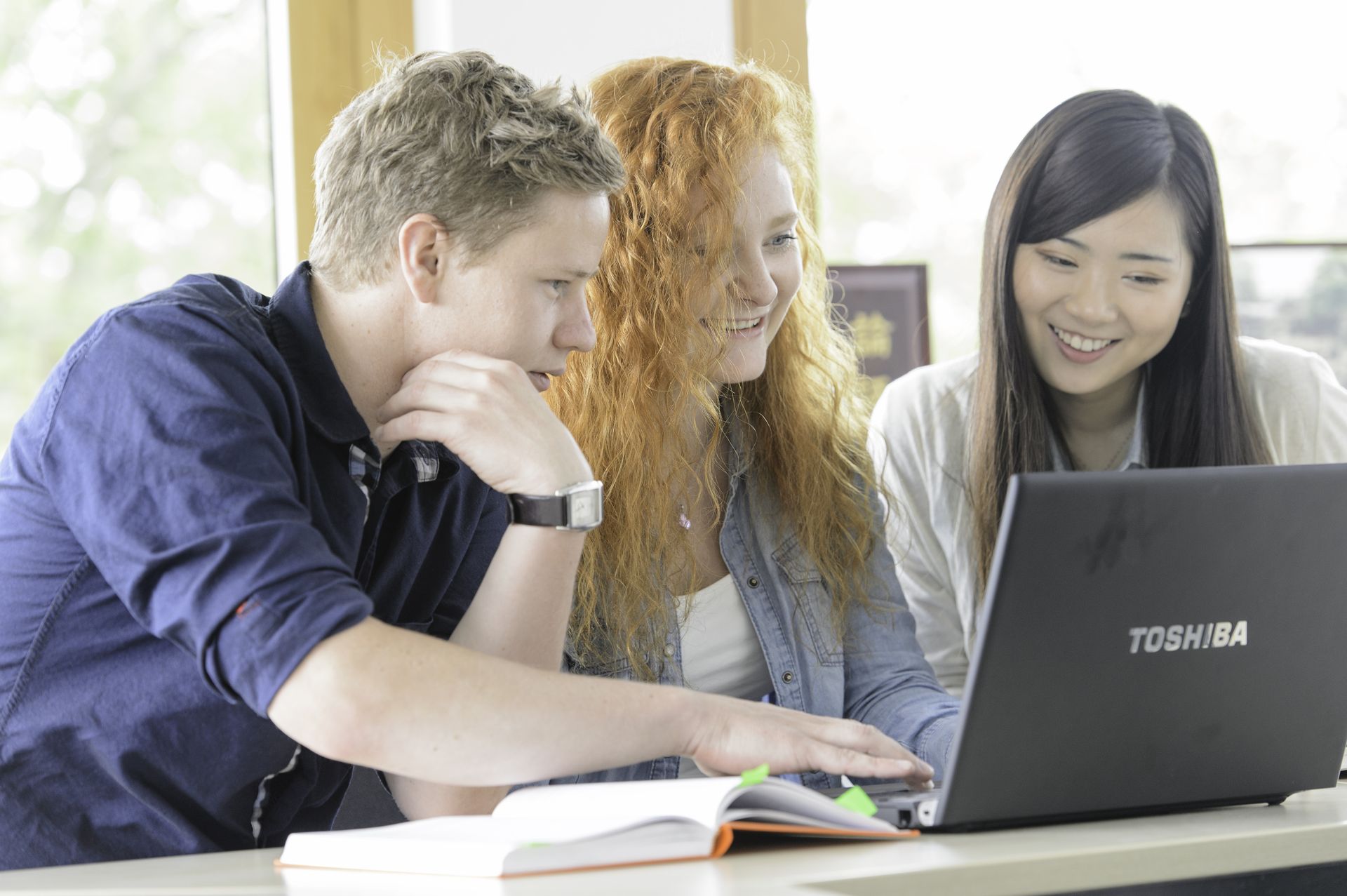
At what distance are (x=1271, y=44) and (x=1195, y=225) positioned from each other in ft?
5.58

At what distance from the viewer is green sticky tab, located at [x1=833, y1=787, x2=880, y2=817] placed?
101 centimetres

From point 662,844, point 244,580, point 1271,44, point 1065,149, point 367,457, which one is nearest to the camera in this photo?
point 662,844

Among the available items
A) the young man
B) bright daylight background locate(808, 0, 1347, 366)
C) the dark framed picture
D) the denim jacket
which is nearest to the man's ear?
the young man

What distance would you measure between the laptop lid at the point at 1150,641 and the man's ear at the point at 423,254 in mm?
626

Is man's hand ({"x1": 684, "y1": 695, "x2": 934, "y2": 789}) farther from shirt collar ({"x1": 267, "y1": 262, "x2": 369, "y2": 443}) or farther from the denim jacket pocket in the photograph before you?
the denim jacket pocket

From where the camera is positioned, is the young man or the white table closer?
the white table

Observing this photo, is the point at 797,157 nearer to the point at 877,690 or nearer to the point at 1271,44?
the point at 877,690

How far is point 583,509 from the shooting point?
1.35 meters

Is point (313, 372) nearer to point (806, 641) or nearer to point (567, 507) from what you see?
point (567, 507)

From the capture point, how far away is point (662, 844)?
0.90 metres

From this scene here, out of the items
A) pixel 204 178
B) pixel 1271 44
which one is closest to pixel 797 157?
pixel 204 178

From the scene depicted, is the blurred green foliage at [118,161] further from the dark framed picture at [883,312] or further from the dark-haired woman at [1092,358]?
the dark-haired woman at [1092,358]

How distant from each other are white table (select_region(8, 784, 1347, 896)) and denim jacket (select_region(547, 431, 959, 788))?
24.1 inches

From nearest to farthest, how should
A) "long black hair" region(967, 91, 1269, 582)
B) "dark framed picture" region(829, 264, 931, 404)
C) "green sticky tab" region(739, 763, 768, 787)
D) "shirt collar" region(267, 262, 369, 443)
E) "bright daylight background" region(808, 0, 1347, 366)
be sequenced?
"green sticky tab" region(739, 763, 768, 787)
"shirt collar" region(267, 262, 369, 443)
"long black hair" region(967, 91, 1269, 582)
"dark framed picture" region(829, 264, 931, 404)
"bright daylight background" region(808, 0, 1347, 366)
